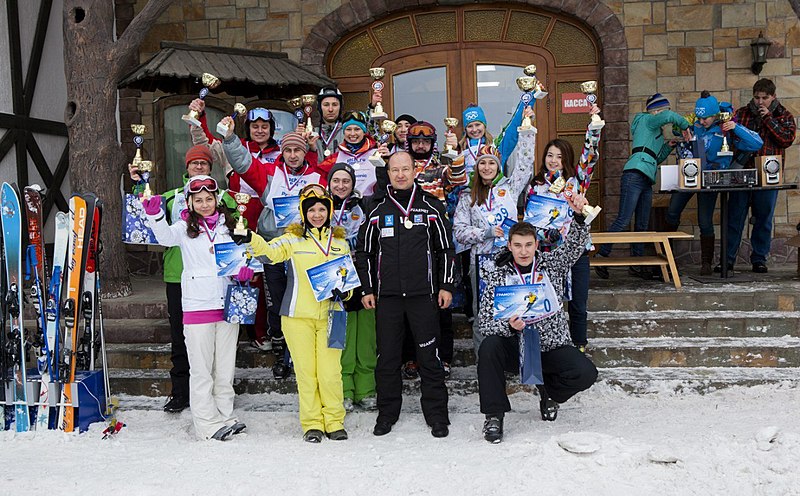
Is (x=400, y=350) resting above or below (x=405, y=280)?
below

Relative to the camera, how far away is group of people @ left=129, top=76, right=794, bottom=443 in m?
3.87

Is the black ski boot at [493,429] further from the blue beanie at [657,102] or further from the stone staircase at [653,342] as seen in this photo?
the blue beanie at [657,102]

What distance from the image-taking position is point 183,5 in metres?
7.80

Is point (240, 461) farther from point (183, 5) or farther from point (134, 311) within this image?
point (183, 5)

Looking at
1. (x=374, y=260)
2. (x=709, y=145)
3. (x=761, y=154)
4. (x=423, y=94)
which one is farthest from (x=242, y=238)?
(x=761, y=154)

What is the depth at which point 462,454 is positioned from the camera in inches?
138

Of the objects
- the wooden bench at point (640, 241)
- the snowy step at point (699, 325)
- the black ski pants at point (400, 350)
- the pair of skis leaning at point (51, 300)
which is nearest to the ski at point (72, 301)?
the pair of skis leaning at point (51, 300)

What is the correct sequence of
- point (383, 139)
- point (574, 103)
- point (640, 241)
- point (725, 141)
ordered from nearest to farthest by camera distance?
1. point (383, 139)
2. point (640, 241)
3. point (725, 141)
4. point (574, 103)

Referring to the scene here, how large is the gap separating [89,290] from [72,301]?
141 mm

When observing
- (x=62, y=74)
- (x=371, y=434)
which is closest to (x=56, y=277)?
(x=371, y=434)

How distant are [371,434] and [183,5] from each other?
19.3 ft

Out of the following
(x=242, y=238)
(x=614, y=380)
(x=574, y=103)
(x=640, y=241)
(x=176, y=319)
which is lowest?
(x=614, y=380)

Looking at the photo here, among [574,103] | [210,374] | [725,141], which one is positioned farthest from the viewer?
[574,103]

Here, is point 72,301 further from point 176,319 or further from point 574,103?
point 574,103
